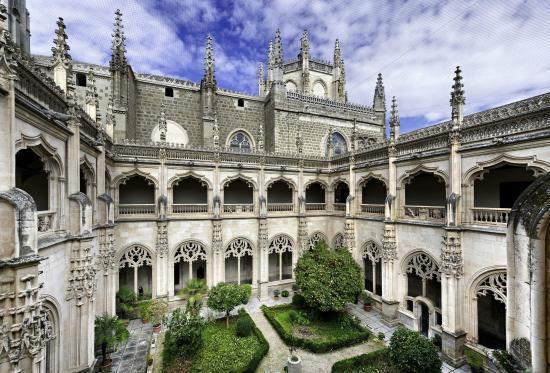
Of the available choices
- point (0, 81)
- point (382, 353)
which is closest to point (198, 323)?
point (382, 353)

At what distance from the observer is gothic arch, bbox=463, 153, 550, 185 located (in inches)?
335

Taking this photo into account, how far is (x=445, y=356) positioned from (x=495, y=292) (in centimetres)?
365

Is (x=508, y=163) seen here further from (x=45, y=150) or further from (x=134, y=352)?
(x=134, y=352)

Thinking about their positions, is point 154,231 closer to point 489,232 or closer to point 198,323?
point 198,323

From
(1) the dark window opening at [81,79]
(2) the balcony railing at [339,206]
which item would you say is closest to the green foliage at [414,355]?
(2) the balcony railing at [339,206]

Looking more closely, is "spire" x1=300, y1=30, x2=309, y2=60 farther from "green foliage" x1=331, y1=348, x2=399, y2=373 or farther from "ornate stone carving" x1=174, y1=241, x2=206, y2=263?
"green foliage" x1=331, y1=348, x2=399, y2=373

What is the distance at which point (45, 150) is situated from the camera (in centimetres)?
681

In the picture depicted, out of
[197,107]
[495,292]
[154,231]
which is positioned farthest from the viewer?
[197,107]

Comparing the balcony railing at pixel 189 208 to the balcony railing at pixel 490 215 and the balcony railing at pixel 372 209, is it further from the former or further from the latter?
the balcony railing at pixel 490 215

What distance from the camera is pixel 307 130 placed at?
21703 mm

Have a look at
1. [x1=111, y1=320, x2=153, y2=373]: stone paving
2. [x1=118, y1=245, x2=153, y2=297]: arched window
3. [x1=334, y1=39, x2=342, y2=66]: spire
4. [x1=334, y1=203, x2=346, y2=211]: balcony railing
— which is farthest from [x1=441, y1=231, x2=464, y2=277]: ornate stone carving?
[x1=334, y1=39, x2=342, y2=66]: spire

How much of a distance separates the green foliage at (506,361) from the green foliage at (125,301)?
15599 millimetres

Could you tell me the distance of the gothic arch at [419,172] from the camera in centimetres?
1141

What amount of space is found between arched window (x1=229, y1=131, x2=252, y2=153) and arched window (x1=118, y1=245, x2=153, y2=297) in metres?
11.0
